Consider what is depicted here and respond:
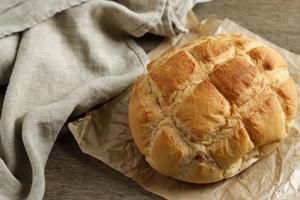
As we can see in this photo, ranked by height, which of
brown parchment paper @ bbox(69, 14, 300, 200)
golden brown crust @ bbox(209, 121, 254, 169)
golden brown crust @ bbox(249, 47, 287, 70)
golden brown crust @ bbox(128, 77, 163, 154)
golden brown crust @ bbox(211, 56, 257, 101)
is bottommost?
brown parchment paper @ bbox(69, 14, 300, 200)

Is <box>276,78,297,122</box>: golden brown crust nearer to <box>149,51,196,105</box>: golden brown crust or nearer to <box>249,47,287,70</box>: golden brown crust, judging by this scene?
<box>249,47,287,70</box>: golden brown crust

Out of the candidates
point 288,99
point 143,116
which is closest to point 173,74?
point 143,116

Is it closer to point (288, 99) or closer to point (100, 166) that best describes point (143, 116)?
point (100, 166)

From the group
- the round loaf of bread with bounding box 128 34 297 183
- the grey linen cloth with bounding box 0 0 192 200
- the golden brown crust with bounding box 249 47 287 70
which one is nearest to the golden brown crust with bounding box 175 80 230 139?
A: the round loaf of bread with bounding box 128 34 297 183

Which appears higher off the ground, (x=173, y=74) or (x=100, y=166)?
(x=173, y=74)

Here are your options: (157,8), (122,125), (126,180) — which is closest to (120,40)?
(157,8)

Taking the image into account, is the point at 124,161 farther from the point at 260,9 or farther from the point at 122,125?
the point at 260,9

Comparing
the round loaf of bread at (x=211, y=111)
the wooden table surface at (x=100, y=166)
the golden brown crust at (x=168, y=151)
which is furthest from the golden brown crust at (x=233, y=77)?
the wooden table surface at (x=100, y=166)
